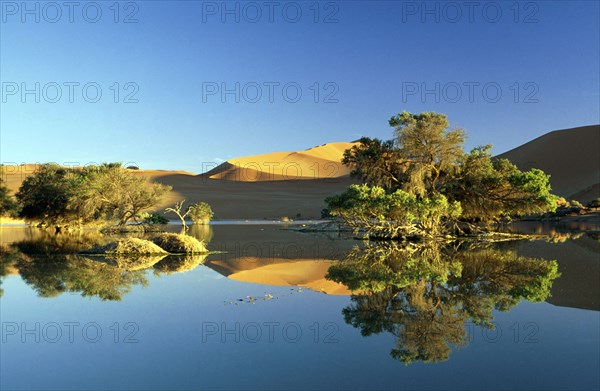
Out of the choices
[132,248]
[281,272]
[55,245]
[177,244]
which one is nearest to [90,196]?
[55,245]

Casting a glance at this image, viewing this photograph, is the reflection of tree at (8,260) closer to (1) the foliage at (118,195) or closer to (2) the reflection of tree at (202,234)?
(2) the reflection of tree at (202,234)

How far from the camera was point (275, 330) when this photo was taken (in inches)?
371

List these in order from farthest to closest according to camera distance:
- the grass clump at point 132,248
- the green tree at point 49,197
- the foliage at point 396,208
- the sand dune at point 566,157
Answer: the sand dune at point 566,157, the green tree at point 49,197, the foliage at point 396,208, the grass clump at point 132,248

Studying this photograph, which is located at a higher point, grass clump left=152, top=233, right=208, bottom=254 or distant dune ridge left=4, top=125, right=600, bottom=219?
distant dune ridge left=4, top=125, right=600, bottom=219

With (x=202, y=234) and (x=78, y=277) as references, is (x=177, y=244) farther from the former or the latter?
(x=202, y=234)

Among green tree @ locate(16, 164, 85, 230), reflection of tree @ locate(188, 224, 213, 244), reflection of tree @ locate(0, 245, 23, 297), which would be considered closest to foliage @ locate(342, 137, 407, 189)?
reflection of tree @ locate(188, 224, 213, 244)

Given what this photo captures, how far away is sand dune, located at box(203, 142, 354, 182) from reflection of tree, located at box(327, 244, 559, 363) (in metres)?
120

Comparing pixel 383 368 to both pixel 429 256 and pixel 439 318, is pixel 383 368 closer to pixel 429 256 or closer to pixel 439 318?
pixel 439 318

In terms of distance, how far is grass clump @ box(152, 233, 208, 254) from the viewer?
23734 millimetres

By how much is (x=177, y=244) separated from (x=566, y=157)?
368 feet

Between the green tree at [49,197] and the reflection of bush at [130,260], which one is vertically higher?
the green tree at [49,197]

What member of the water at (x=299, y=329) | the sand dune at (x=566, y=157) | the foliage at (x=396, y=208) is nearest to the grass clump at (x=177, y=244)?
Result: the water at (x=299, y=329)

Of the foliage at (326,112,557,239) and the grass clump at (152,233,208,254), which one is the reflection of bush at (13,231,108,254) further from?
the foliage at (326,112,557,239)

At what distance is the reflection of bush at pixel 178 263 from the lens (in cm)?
1812
